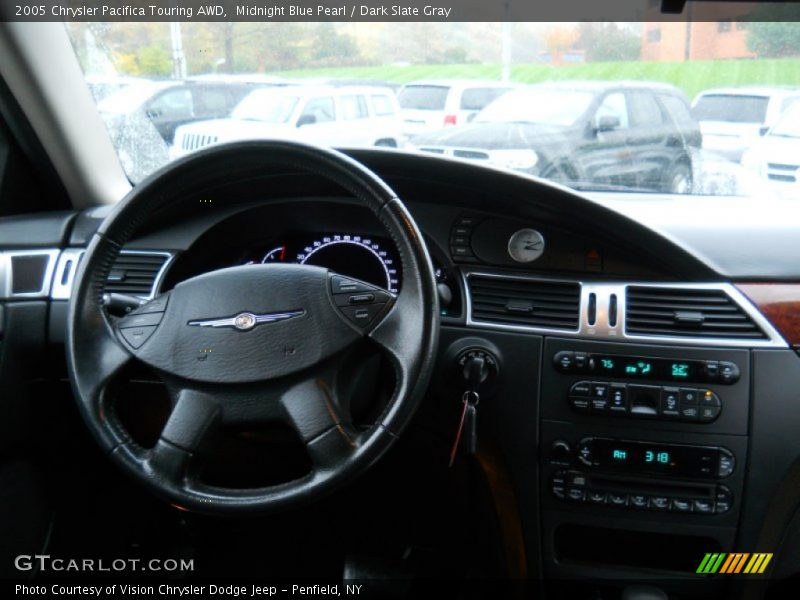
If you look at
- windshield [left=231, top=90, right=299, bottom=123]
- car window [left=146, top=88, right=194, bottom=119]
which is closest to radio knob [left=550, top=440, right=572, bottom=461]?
windshield [left=231, top=90, right=299, bottom=123]

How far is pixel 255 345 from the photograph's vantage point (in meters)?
1.74

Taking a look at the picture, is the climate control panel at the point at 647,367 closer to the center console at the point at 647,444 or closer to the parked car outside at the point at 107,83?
the center console at the point at 647,444

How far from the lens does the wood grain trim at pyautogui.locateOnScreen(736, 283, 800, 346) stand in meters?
2.01

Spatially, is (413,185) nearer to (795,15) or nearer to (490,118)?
(490,118)

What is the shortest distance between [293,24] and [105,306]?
1071 mm

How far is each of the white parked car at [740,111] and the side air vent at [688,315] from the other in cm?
60

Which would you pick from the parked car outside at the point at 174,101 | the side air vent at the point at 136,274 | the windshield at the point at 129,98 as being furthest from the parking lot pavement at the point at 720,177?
the windshield at the point at 129,98

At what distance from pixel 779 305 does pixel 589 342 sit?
0.46 m

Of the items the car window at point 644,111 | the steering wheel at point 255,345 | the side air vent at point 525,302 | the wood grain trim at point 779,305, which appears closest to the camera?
the steering wheel at point 255,345

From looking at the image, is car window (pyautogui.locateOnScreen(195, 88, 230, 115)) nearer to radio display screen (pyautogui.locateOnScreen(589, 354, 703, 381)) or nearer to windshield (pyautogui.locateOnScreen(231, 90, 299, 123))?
windshield (pyautogui.locateOnScreen(231, 90, 299, 123))

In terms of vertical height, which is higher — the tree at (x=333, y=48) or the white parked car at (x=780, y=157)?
the tree at (x=333, y=48)

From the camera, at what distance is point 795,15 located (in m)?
2.24

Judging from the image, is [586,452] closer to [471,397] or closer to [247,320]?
[471,397]

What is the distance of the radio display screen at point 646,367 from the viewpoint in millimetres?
2029
